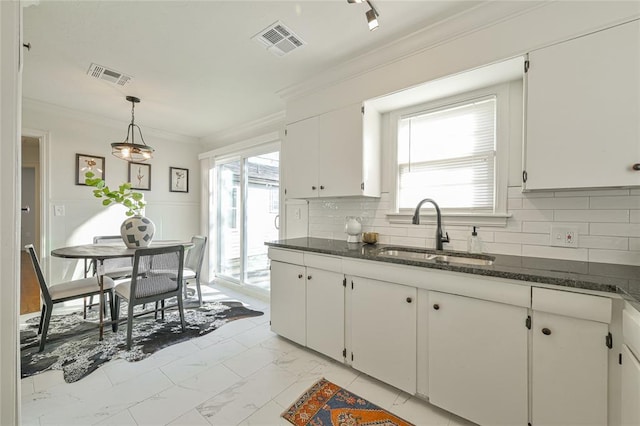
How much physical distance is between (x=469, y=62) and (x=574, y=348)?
1.73m

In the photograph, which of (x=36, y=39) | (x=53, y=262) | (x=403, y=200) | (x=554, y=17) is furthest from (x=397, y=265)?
(x=53, y=262)

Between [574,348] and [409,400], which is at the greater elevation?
[574,348]

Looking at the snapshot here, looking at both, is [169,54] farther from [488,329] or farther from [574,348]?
[574,348]

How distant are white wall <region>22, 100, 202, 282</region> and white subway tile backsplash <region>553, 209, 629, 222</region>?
443 cm

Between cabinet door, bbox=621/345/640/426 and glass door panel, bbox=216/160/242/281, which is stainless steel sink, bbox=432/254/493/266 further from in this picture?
glass door panel, bbox=216/160/242/281

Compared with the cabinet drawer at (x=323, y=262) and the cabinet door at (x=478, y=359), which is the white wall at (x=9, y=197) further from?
the cabinet door at (x=478, y=359)

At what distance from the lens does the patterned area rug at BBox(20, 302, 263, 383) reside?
2152 mm

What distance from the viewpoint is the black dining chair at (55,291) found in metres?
2.30

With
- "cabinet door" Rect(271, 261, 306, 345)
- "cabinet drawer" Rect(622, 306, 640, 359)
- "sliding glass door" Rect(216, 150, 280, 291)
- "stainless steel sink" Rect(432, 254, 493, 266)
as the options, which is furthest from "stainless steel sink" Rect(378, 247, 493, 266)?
"sliding glass door" Rect(216, 150, 280, 291)

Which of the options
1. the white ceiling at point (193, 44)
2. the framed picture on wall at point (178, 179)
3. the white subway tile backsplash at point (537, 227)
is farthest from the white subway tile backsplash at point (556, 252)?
the framed picture on wall at point (178, 179)

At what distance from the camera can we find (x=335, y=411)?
1.67m

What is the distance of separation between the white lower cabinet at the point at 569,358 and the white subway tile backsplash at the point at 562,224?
585 mm

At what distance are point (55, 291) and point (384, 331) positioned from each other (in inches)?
115

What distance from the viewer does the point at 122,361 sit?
7.23 feet
